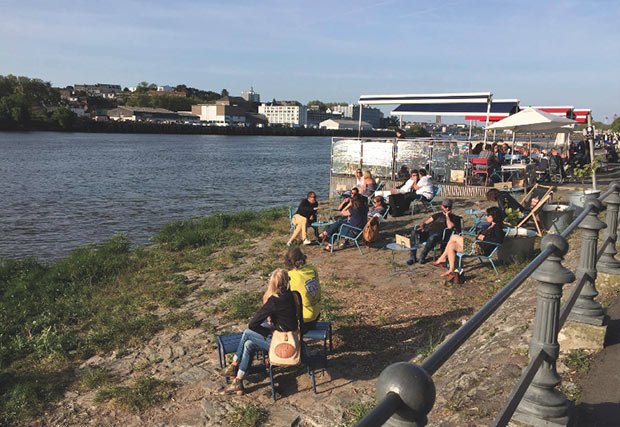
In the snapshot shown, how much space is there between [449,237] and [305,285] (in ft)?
15.3

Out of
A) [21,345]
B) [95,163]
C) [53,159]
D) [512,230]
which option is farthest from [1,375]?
[53,159]

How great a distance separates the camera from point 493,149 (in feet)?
63.6

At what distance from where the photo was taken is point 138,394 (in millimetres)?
5980

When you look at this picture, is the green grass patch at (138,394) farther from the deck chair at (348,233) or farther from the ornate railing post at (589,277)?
the deck chair at (348,233)

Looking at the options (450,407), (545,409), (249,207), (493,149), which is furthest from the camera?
(249,207)

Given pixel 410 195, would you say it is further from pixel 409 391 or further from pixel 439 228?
pixel 409 391

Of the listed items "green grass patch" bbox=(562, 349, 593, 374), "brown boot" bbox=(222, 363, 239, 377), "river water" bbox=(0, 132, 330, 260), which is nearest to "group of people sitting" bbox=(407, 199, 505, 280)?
"brown boot" bbox=(222, 363, 239, 377)

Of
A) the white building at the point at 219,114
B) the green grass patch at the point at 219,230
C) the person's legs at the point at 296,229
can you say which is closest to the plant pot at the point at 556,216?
the person's legs at the point at 296,229

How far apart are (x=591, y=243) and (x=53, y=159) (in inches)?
2171

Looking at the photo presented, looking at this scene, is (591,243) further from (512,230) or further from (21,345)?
(21,345)

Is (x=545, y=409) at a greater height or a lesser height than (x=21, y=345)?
greater

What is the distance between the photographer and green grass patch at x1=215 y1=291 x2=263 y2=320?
330 inches

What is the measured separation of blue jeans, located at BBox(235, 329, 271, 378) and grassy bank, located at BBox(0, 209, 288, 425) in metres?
1.40

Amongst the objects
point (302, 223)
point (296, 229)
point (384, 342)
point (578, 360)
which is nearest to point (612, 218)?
point (578, 360)
